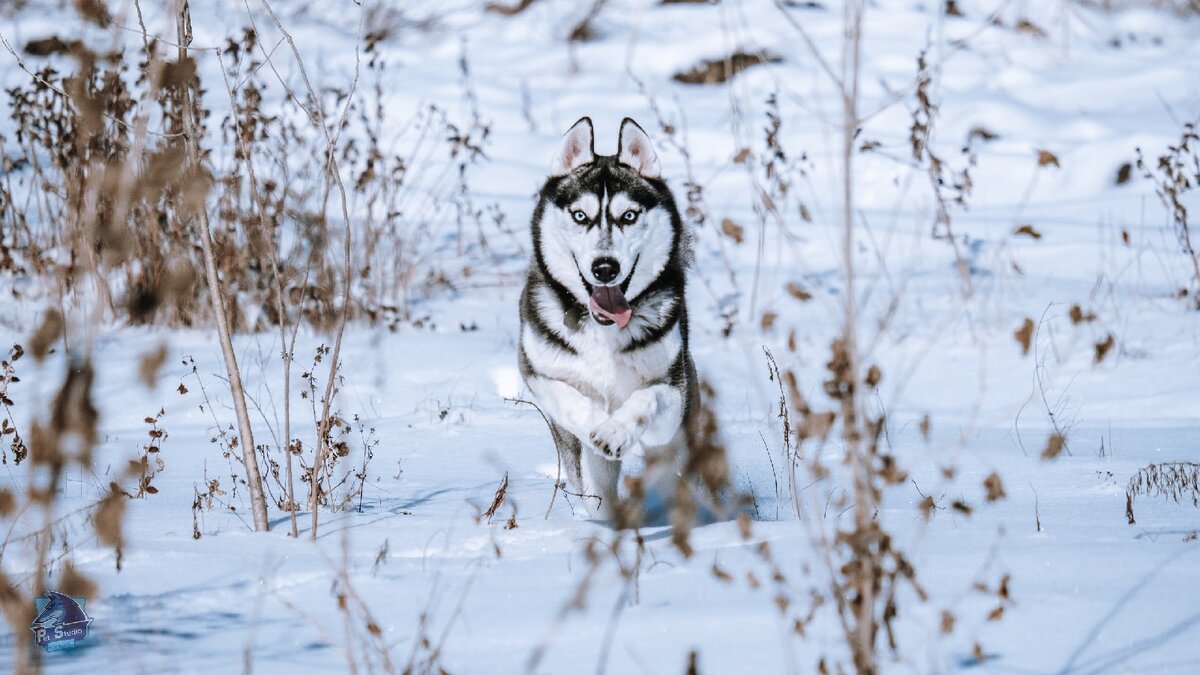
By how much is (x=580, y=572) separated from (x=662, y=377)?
4.05ft

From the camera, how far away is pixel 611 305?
151 inches

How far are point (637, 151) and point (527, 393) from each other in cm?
165

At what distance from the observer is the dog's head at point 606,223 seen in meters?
3.80

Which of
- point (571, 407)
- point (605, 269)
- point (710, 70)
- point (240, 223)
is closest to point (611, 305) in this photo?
point (605, 269)

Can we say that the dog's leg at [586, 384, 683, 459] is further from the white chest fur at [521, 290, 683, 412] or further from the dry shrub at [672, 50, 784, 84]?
the dry shrub at [672, 50, 784, 84]

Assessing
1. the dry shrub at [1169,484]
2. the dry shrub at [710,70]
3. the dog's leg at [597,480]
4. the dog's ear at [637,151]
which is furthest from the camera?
the dry shrub at [710,70]

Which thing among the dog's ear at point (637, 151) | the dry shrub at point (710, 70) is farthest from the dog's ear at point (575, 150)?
the dry shrub at point (710, 70)

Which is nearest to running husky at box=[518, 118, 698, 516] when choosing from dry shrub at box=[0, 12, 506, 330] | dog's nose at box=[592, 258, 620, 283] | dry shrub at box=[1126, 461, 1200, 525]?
dog's nose at box=[592, 258, 620, 283]

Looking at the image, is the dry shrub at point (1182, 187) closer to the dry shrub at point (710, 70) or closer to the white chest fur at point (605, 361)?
the white chest fur at point (605, 361)

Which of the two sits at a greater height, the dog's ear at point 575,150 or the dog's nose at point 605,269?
the dog's ear at point 575,150

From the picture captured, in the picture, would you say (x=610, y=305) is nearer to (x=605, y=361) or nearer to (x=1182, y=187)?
(x=605, y=361)

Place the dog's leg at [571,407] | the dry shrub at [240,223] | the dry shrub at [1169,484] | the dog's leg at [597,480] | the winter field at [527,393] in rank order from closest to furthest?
the winter field at [527,393]
the dry shrub at [1169,484]
the dog's leg at [571,407]
the dog's leg at [597,480]
the dry shrub at [240,223]

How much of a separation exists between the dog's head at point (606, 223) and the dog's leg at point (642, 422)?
10.5 inches

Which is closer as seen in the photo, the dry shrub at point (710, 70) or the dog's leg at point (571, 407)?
the dog's leg at point (571, 407)
